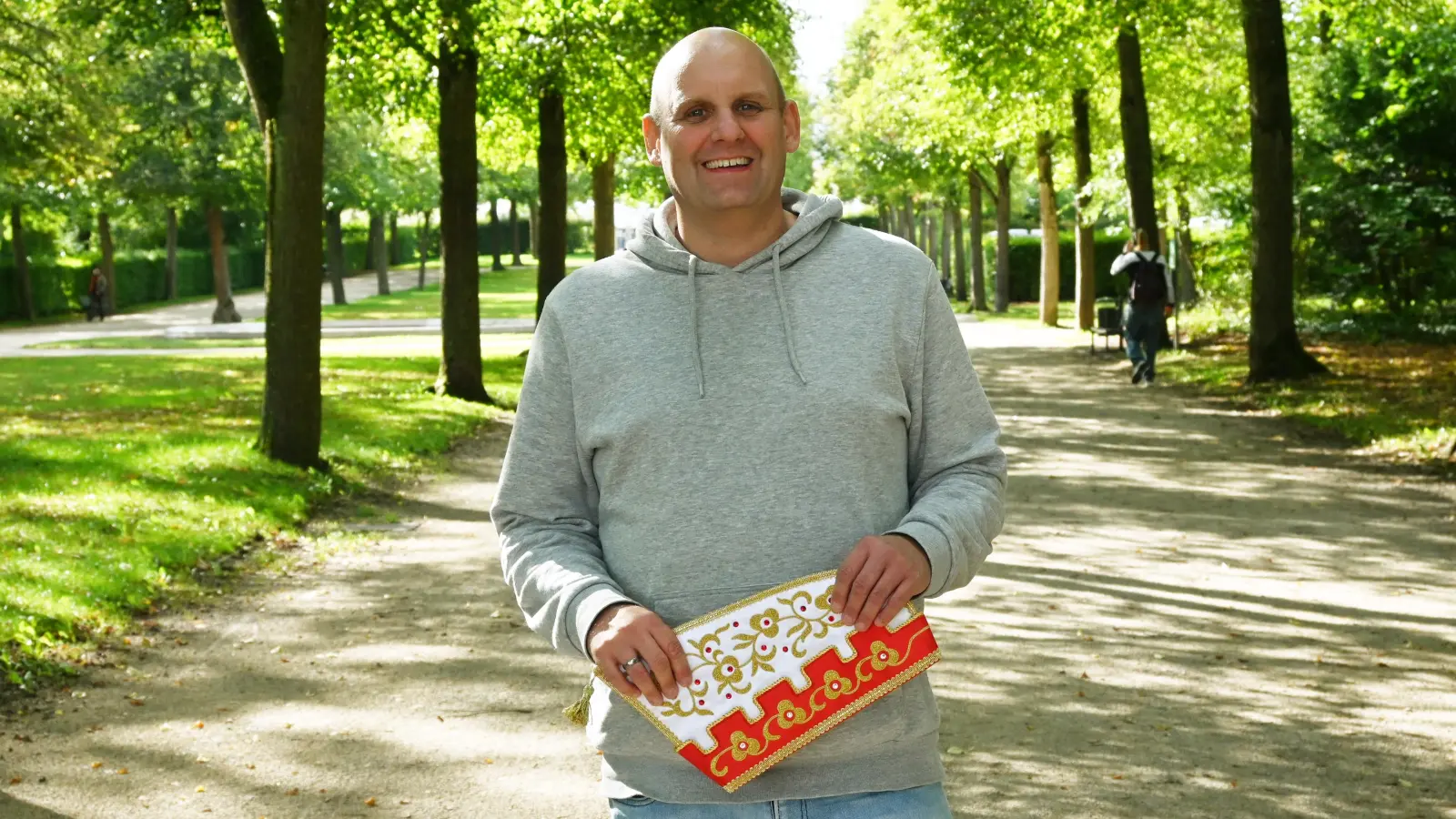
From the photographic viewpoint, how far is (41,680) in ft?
24.7

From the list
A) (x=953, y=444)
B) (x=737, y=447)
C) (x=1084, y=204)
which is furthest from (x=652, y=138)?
(x=1084, y=204)

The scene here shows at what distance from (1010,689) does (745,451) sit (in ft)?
16.6

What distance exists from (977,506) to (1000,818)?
3.27 metres

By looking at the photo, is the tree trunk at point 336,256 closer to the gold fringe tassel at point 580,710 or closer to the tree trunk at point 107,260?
the tree trunk at point 107,260

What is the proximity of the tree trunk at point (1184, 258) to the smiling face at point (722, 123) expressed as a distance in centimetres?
3598

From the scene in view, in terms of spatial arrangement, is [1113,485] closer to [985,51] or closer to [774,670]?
[774,670]

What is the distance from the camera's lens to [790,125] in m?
2.81

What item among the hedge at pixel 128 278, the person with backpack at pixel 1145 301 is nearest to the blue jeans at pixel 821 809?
the person with backpack at pixel 1145 301

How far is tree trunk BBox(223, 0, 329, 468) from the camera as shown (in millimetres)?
13461

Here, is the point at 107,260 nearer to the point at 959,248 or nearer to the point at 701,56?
the point at 959,248

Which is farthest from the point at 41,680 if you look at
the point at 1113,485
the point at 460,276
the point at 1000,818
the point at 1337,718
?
the point at 460,276

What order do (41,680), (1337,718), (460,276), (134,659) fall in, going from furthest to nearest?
(460,276), (134,659), (41,680), (1337,718)

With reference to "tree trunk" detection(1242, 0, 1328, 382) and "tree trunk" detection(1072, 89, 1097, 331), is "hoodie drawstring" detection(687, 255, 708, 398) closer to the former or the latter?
"tree trunk" detection(1242, 0, 1328, 382)

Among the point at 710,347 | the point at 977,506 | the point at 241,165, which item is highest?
the point at 241,165
